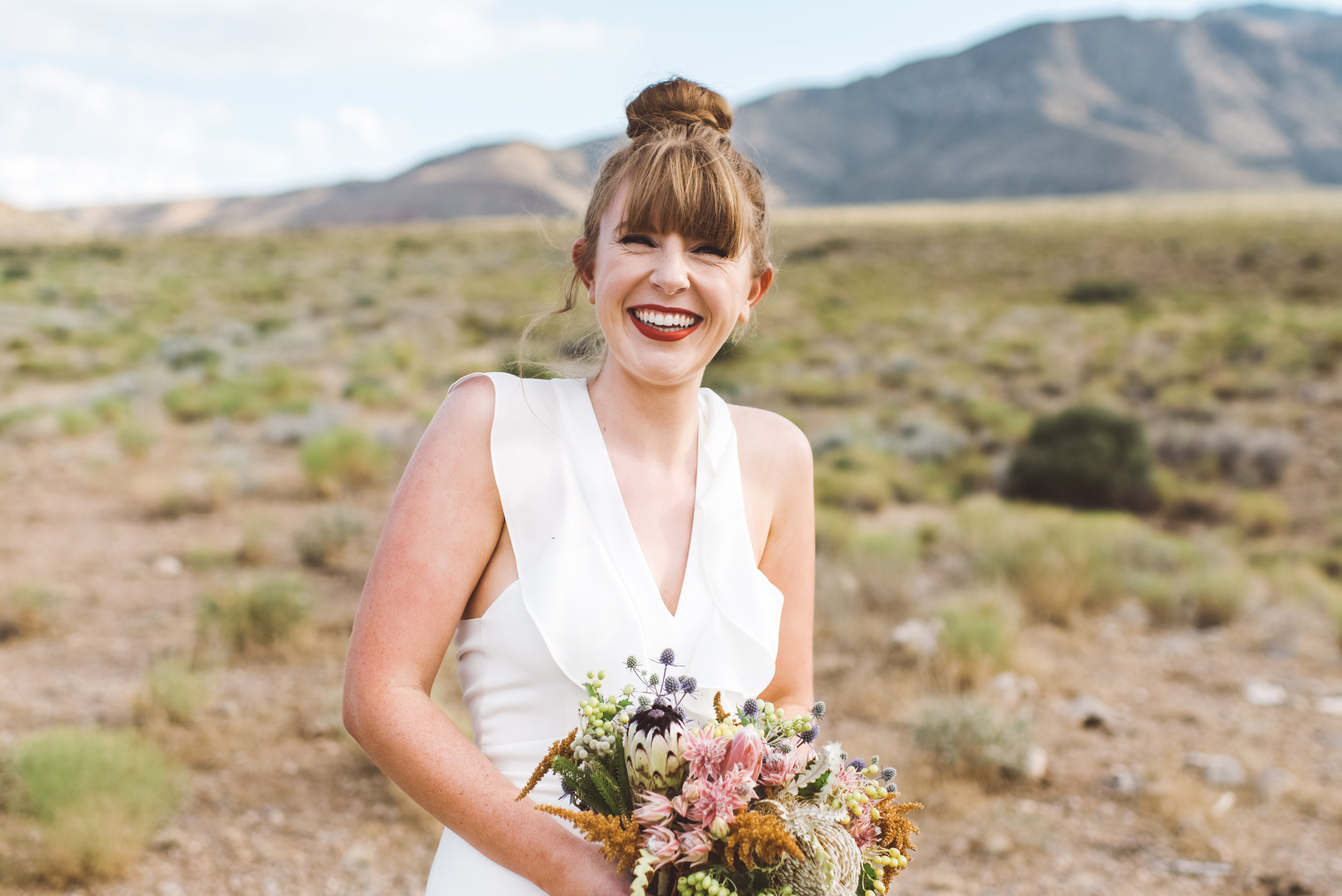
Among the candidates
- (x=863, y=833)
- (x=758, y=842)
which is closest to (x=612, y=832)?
(x=758, y=842)

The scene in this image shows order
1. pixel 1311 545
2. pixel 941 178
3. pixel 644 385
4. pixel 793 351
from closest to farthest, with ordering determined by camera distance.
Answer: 1. pixel 644 385
2. pixel 1311 545
3. pixel 793 351
4. pixel 941 178

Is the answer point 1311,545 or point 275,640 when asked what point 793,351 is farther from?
point 275,640

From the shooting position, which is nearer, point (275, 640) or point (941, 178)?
point (275, 640)

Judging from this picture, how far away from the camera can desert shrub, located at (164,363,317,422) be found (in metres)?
11.9

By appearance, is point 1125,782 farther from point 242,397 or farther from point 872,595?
point 242,397

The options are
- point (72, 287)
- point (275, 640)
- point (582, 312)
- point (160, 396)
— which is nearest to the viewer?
point (582, 312)

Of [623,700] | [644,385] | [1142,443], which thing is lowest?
[1142,443]

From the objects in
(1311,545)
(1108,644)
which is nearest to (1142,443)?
(1311,545)

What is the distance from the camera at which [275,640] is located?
5.46 metres

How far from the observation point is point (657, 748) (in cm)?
120

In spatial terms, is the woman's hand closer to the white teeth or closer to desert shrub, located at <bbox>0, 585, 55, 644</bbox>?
the white teeth

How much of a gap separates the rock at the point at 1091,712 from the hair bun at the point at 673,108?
4577 mm

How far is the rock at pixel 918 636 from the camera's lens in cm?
572

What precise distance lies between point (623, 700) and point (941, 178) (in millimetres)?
197672
